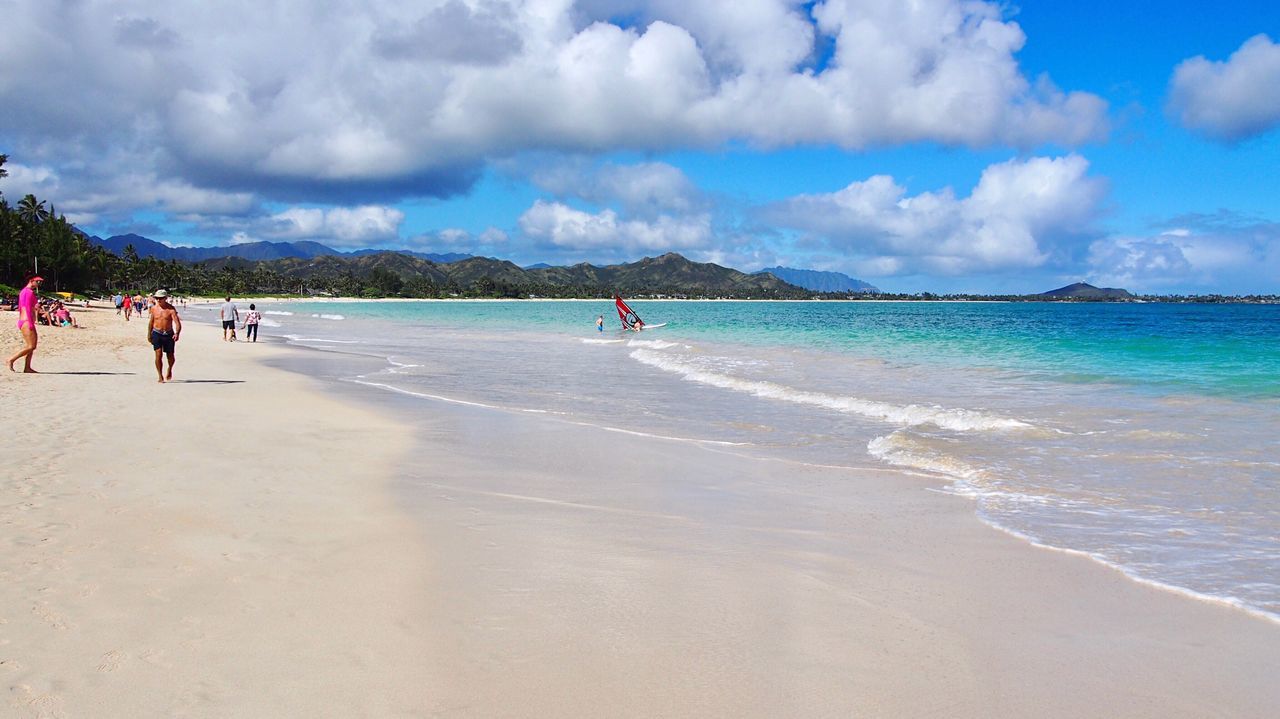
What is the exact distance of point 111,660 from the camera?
3729mm

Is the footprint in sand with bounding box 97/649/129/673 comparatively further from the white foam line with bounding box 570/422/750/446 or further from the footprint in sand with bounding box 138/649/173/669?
the white foam line with bounding box 570/422/750/446

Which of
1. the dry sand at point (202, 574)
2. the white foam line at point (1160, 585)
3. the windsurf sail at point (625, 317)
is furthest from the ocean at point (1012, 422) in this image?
the windsurf sail at point (625, 317)

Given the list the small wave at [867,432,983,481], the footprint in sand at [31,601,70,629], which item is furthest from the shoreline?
the footprint in sand at [31,601,70,629]

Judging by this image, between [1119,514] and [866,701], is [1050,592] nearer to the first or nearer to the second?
[866,701]

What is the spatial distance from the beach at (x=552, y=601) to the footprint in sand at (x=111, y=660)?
0.16 feet

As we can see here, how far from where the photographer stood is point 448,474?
8820 mm

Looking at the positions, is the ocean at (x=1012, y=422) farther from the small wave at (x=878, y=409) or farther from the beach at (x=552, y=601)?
the beach at (x=552, y=601)

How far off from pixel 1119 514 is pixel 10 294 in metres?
73.6

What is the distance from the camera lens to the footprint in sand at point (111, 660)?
12.0ft

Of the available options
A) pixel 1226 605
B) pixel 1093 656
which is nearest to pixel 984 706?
pixel 1093 656

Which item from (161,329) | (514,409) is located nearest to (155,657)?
(514,409)

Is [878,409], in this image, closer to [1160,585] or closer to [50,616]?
[1160,585]

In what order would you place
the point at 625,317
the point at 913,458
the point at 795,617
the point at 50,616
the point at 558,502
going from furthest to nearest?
1. the point at 625,317
2. the point at 913,458
3. the point at 558,502
4. the point at 795,617
5. the point at 50,616

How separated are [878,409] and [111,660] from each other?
13591mm
